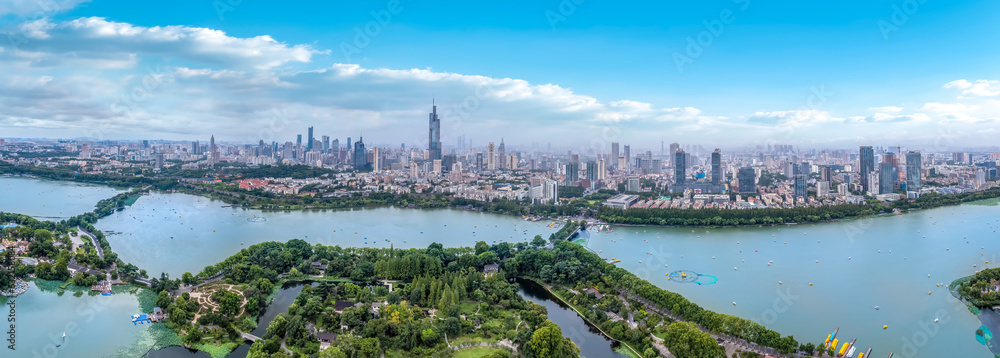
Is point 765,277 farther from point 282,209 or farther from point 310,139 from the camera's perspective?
point 310,139

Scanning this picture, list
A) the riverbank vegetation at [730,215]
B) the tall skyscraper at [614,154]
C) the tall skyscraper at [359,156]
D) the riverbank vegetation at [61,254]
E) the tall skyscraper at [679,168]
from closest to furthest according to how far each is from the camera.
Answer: the riverbank vegetation at [61,254]
the riverbank vegetation at [730,215]
the tall skyscraper at [679,168]
the tall skyscraper at [359,156]
the tall skyscraper at [614,154]

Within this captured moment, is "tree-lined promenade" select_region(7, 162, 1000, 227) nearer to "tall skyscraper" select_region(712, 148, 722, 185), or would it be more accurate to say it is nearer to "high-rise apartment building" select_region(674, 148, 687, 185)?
"high-rise apartment building" select_region(674, 148, 687, 185)

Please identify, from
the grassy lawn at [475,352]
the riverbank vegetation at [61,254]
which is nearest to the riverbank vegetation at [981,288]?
the grassy lawn at [475,352]

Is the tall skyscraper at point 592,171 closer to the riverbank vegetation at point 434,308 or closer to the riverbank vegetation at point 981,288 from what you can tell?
the riverbank vegetation at point 434,308

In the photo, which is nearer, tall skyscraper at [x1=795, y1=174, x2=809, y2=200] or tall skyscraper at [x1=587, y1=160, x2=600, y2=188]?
tall skyscraper at [x1=795, y1=174, x2=809, y2=200]

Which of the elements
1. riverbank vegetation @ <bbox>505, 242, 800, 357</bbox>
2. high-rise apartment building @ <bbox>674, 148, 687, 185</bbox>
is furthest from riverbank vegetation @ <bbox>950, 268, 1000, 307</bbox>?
high-rise apartment building @ <bbox>674, 148, 687, 185</bbox>

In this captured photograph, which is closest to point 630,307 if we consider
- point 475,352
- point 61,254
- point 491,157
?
point 475,352

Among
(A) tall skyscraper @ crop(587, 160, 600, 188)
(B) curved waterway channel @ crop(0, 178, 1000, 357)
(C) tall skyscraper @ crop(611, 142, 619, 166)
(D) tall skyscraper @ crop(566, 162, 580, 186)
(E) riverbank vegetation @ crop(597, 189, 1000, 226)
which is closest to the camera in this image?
(B) curved waterway channel @ crop(0, 178, 1000, 357)
